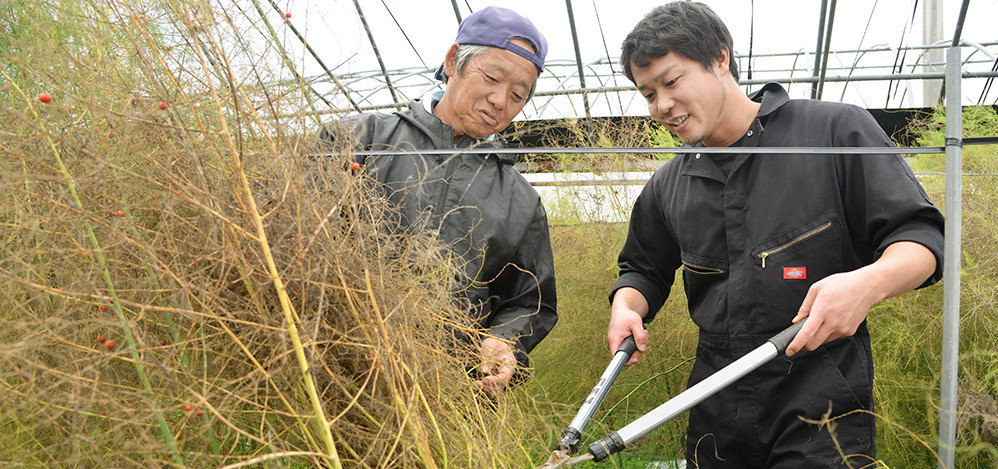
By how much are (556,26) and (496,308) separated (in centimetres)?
490

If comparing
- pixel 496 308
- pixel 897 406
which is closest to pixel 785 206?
pixel 496 308

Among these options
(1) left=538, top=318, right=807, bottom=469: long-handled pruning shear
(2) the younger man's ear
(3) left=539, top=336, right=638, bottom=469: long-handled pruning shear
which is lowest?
(3) left=539, top=336, right=638, bottom=469: long-handled pruning shear

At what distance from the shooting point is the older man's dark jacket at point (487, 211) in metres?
1.46

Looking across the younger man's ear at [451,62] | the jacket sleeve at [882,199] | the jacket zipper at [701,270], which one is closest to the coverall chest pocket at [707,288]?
the jacket zipper at [701,270]

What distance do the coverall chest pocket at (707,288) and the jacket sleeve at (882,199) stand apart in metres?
0.25

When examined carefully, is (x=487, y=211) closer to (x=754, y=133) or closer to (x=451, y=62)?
(x=451, y=62)

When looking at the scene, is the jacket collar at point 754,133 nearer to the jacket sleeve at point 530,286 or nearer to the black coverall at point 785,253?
the black coverall at point 785,253

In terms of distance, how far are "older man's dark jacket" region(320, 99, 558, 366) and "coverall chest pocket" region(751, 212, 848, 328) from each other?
452 mm

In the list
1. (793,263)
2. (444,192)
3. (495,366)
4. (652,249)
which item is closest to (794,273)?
(793,263)

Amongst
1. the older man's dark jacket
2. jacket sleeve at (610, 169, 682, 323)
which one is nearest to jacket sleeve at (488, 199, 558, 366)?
the older man's dark jacket

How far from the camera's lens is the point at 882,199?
3.76ft

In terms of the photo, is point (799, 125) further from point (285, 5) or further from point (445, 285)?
point (285, 5)

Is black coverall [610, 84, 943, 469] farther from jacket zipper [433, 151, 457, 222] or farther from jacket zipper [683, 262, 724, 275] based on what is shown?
jacket zipper [433, 151, 457, 222]

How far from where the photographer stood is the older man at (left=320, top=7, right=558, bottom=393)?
4.86 ft
